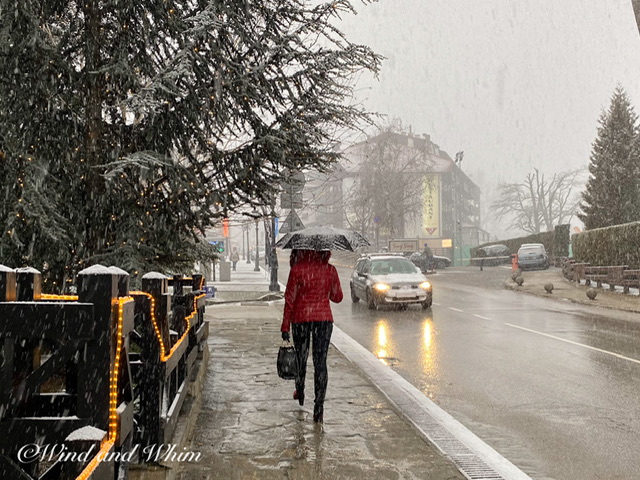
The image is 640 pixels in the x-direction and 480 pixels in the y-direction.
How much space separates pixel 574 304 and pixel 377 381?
47.7 ft

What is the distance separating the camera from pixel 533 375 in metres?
8.42

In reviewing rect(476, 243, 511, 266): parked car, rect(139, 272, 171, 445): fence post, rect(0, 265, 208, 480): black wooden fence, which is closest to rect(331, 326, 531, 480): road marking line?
rect(139, 272, 171, 445): fence post

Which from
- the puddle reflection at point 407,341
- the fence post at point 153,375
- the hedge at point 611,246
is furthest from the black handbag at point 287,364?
the hedge at point 611,246

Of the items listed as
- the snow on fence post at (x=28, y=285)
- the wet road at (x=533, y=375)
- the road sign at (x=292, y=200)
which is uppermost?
the road sign at (x=292, y=200)

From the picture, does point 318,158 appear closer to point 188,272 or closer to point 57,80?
point 188,272

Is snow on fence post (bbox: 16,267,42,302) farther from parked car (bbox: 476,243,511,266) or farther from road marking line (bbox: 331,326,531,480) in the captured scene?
parked car (bbox: 476,243,511,266)

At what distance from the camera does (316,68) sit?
7.25 m

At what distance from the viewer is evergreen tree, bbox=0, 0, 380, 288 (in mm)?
6328

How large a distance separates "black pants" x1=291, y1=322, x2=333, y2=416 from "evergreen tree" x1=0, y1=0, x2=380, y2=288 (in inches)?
74.4

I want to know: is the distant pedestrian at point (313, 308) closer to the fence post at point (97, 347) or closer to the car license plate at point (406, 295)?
the fence post at point (97, 347)

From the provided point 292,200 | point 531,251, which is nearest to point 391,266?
point 292,200

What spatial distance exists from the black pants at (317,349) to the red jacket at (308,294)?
8 cm

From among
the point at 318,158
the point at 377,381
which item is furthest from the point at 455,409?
the point at 318,158

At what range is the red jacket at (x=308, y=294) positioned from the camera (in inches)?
236
